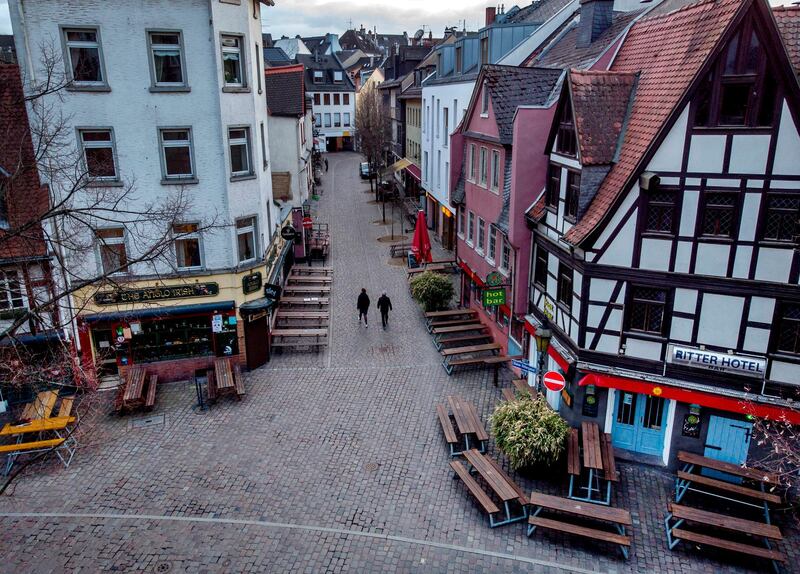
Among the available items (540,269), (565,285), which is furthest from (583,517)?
(540,269)

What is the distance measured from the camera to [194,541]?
1259 cm

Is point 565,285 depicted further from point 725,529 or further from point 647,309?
point 725,529

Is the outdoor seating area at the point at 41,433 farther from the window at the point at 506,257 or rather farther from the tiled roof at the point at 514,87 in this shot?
the tiled roof at the point at 514,87

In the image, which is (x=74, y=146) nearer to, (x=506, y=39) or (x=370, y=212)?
(x=506, y=39)

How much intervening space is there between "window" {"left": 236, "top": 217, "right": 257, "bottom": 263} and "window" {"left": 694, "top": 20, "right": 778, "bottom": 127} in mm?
13926

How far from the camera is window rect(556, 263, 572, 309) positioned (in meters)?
15.6

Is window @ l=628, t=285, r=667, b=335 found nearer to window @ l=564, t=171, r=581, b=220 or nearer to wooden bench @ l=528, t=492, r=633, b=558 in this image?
window @ l=564, t=171, r=581, b=220

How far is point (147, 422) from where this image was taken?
17.4 meters

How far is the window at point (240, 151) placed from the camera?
19.1m

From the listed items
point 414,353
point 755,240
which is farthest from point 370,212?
point 755,240

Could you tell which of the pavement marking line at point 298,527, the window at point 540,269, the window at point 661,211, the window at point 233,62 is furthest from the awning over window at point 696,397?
the window at point 233,62

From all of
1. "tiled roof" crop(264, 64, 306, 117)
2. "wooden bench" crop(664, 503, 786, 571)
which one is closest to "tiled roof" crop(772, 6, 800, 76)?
"wooden bench" crop(664, 503, 786, 571)

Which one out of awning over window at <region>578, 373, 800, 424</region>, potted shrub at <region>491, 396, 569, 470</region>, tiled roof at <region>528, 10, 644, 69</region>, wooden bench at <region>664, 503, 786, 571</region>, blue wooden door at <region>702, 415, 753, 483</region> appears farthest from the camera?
tiled roof at <region>528, 10, 644, 69</region>

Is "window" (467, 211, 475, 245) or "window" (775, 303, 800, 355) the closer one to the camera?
"window" (775, 303, 800, 355)
